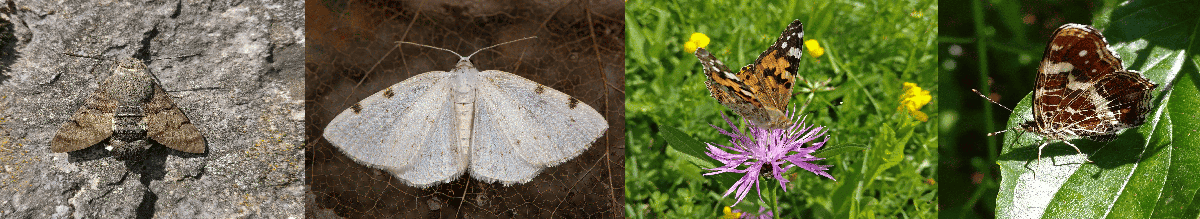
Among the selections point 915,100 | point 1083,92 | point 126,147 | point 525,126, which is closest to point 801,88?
point 915,100

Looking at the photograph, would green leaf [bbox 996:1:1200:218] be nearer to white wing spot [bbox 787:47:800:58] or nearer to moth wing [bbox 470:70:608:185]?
white wing spot [bbox 787:47:800:58]

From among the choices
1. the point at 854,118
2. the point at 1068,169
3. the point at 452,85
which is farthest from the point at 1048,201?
the point at 452,85

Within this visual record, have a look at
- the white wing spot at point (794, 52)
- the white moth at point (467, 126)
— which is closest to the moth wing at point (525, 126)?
the white moth at point (467, 126)

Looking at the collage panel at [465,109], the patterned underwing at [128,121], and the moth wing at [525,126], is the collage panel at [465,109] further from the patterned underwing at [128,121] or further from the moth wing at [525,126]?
the patterned underwing at [128,121]

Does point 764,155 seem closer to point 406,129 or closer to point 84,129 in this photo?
point 406,129

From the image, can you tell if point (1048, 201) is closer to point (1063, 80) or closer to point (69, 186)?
point (1063, 80)
